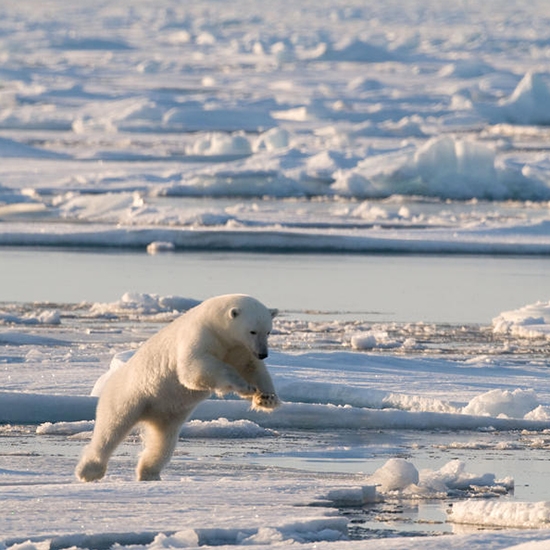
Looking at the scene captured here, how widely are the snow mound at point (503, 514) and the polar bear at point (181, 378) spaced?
2.32 ft

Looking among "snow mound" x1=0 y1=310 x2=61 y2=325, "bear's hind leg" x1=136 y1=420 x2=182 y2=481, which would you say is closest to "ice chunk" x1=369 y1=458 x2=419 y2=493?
"bear's hind leg" x1=136 y1=420 x2=182 y2=481

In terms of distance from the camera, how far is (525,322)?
9.85 m

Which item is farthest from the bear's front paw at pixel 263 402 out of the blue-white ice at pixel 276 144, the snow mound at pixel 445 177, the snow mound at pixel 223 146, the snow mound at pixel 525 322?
the snow mound at pixel 223 146

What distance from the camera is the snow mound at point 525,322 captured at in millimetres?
9688

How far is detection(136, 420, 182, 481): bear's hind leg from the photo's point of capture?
525cm

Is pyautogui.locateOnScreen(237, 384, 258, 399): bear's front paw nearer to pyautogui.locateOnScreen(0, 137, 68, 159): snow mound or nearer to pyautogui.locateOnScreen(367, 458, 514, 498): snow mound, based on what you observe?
pyautogui.locateOnScreen(367, 458, 514, 498): snow mound

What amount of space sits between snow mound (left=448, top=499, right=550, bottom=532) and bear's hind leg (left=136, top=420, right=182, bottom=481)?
3.44 ft

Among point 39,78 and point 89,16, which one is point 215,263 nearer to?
point 39,78

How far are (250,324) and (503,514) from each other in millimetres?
951

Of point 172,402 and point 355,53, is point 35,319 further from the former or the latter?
point 355,53

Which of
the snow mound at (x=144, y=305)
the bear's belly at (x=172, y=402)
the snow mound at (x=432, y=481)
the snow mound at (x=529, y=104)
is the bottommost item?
the snow mound at (x=432, y=481)

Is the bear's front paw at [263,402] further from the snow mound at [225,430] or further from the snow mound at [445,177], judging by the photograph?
the snow mound at [445,177]

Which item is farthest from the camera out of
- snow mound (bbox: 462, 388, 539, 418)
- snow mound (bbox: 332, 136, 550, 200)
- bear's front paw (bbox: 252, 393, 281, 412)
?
snow mound (bbox: 332, 136, 550, 200)

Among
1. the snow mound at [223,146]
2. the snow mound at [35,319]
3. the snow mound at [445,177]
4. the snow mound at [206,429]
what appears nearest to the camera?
the snow mound at [206,429]
